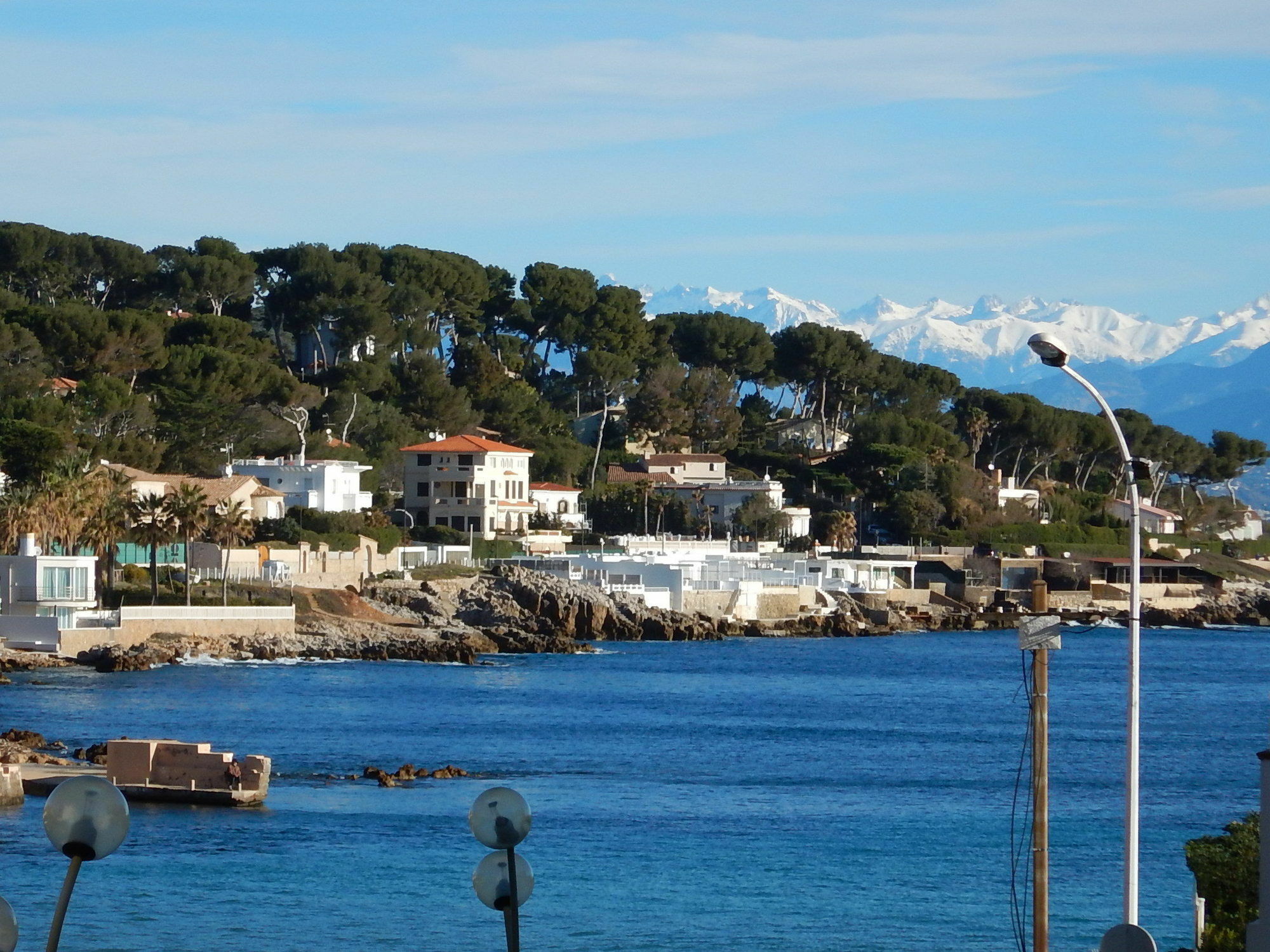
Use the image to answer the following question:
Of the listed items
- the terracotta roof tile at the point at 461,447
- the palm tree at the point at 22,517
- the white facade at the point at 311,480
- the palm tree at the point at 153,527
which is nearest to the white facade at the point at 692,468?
the terracotta roof tile at the point at 461,447

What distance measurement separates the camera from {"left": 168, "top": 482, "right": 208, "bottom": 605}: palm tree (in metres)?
59.6

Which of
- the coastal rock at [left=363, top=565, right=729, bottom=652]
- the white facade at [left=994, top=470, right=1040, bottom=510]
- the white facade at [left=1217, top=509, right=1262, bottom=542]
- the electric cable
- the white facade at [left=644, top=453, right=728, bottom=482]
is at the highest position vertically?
the white facade at [left=644, top=453, right=728, bottom=482]

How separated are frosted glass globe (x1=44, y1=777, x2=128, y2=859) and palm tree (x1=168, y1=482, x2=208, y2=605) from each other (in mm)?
52613

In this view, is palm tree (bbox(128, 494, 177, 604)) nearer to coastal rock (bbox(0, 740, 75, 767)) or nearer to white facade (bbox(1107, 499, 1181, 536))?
coastal rock (bbox(0, 740, 75, 767))

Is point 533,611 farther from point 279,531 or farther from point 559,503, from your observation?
point 559,503

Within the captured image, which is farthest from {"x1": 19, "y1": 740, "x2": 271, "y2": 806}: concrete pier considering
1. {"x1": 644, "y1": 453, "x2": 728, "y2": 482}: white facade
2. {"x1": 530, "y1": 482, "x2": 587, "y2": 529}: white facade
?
{"x1": 644, "y1": 453, "x2": 728, "y2": 482}: white facade

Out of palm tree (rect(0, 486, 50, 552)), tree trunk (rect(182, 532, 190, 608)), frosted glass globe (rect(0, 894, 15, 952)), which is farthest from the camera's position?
tree trunk (rect(182, 532, 190, 608))

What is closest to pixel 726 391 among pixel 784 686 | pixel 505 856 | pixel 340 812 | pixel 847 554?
pixel 847 554

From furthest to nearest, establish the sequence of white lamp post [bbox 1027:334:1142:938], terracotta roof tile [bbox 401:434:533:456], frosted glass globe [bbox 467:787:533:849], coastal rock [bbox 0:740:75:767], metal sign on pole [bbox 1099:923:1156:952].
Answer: terracotta roof tile [bbox 401:434:533:456], coastal rock [bbox 0:740:75:767], white lamp post [bbox 1027:334:1142:938], frosted glass globe [bbox 467:787:533:849], metal sign on pole [bbox 1099:923:1156:952]

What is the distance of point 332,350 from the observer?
9944cm

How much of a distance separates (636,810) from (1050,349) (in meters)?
21.8

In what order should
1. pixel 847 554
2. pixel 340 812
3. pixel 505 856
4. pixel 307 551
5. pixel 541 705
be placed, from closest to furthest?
pixel 505 856 < pixel 340 812 < pixel 541 705 < pixel 307 551 < pixel 847 554

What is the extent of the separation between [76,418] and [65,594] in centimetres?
2169

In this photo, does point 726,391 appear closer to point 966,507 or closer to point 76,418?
point 966,507
